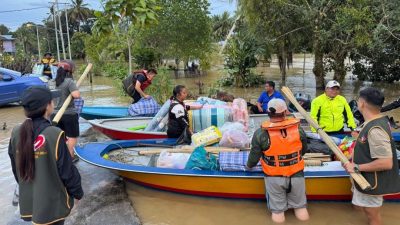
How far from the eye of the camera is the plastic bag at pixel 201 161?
4.77 meters

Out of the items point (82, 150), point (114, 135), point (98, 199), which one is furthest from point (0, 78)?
point (98, 199)

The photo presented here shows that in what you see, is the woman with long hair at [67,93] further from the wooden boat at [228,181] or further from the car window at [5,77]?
the car window at [5,77]

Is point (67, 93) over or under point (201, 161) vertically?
over

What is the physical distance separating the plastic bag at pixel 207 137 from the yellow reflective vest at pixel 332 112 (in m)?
1.51

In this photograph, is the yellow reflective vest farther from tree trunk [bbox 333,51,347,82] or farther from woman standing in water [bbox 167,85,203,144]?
tree trunk [bbox 333,51,347,82]

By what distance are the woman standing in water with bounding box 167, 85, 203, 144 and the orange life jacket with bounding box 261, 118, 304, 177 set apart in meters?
1.98

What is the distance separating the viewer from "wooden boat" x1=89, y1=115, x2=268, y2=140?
6.71m

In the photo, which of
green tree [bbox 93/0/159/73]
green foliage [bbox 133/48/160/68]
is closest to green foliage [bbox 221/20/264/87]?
green foliage [bbox 133/48/160/68]

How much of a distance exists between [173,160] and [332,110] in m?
2.50

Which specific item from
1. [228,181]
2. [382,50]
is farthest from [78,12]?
[228,181]

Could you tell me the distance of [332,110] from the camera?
5641 millimetres

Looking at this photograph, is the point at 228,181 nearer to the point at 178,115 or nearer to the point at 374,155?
the point at 178,115

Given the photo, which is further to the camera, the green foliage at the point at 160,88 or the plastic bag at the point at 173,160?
the green foliage at the point at 160,88


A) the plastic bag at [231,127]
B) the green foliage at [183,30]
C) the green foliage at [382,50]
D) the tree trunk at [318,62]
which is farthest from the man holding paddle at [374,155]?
the green foliage at [183,30]
